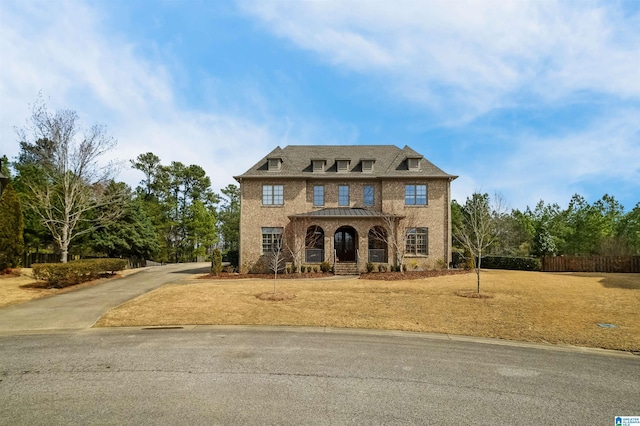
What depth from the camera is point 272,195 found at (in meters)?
27.7

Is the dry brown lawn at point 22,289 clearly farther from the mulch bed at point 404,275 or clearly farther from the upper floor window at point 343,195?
the upper floor window at point 343,195

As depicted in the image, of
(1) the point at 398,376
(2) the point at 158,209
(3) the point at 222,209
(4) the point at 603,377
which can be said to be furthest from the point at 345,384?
(3) the point at 222,209

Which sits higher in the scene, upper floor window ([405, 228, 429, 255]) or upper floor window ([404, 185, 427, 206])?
upper floor window ([404, 185, 427, 206])

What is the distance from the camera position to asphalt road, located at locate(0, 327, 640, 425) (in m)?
5.22

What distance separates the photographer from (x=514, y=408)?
5.53 meters

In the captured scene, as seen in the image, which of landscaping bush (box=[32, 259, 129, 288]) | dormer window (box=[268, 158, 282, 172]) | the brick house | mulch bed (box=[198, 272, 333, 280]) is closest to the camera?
landscaping bush (box=[32, 259, 129, 288])

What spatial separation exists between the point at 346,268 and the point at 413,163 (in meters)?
10.5

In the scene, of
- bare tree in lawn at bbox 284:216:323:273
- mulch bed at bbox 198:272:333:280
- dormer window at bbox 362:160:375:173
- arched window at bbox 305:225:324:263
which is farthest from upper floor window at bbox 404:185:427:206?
mulch bed at bbox 198:272:333:280

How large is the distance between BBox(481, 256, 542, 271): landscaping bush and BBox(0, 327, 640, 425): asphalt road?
2231 cm

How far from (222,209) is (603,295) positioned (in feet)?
202

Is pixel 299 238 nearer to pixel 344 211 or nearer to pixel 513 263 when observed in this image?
pixel 344 211

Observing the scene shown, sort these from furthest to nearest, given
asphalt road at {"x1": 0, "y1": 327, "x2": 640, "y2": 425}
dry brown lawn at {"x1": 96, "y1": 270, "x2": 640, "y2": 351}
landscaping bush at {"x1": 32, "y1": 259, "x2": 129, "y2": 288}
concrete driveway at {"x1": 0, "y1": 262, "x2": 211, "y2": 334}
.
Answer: landscaping bush at {"x1": 32, "y1": 259, "x2": 129, "y2": 288}, concrete driveway at {"x1": 0, "y1": 262, "x2": 211, "y2": 334}, dry brown lawn at {"x1": 96, "y1": 270, "x2": 640, "y2": 351}, asphalt road at {"x1": 0, "y1": 327, "x2": 640, "y2": 425}

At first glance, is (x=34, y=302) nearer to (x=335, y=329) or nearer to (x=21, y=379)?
(x=21, y=379)

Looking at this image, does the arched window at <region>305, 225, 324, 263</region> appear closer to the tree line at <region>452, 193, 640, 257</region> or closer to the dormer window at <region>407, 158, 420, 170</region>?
the dormer window at <region>407, 158, 420, 170</region>
